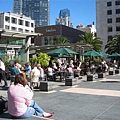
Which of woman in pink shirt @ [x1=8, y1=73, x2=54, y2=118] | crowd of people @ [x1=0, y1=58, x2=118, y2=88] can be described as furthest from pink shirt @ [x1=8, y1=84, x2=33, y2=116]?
crowd of people @ [x1=0, y1=58, x2=118, y2=88]

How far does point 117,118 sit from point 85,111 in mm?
1030

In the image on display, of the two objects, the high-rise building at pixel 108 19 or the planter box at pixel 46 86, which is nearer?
the planter box at pixel 46 86

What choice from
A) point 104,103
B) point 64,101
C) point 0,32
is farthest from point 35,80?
point 0,32

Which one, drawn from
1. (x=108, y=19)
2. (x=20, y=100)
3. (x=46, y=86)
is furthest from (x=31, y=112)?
(x=108, y=19)

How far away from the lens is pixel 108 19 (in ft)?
256

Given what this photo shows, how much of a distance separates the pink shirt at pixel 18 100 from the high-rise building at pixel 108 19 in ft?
242

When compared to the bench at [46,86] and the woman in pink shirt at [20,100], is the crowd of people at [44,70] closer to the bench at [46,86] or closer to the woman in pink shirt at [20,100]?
the bench at [46,86]

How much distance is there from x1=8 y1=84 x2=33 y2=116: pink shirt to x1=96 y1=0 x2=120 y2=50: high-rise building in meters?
73.8

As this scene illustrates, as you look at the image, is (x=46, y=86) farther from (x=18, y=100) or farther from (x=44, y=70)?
(x=44, y=70)

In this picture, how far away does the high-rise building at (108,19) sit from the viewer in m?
76.4

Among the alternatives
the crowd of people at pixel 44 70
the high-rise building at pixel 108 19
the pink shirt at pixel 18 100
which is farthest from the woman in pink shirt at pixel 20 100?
the high-rise building at pixel 108 19

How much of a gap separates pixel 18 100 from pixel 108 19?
77.2 metres

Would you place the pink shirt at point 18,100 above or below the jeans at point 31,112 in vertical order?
above

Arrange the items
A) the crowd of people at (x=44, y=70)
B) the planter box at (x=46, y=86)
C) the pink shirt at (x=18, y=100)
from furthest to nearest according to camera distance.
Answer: the crowd of people at (x=44, y=70), the planter box at (x=46, y=86), the pink shirt at (x=18, y=100)
